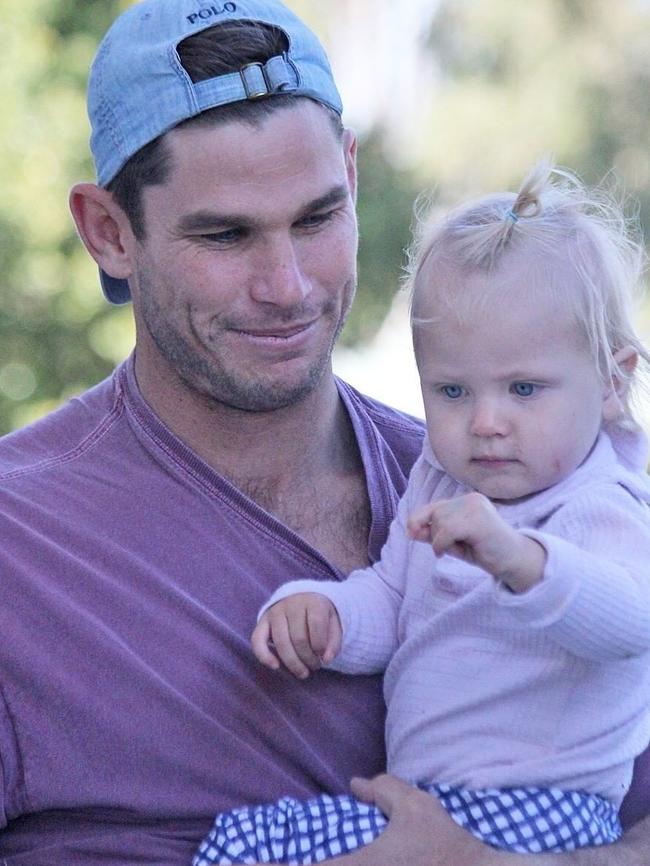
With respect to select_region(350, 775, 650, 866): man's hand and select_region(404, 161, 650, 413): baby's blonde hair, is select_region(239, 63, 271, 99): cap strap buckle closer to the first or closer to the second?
select_region(404, 161, 650, 413): baby's blonde hair

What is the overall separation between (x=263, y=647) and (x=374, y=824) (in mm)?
300

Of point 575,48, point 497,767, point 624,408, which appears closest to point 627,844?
point 497,767

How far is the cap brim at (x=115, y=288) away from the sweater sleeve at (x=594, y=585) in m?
1.18

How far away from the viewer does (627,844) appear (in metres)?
2.26

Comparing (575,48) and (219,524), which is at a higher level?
(219,524)

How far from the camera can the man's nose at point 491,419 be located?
2131 millimetres

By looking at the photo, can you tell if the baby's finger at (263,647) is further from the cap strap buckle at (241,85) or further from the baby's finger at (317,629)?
the cap strap buckle at (241,85)

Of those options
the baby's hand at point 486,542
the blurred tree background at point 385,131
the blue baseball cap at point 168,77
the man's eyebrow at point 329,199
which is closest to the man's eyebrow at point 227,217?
the man's eyebrow at point 329,199

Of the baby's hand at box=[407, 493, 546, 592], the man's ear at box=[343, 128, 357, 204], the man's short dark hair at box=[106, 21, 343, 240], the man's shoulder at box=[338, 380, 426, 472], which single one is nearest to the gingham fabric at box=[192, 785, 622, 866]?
the baby's hand at box=[407, 493, 546, 592]

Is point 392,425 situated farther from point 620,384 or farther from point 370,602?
point 620,384

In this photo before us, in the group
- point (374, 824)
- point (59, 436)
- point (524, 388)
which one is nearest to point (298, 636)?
point (374, 824)

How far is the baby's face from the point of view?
2.13 meters

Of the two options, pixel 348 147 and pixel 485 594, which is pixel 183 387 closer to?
pixel 348 147

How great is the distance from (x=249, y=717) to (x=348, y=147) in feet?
3.65
